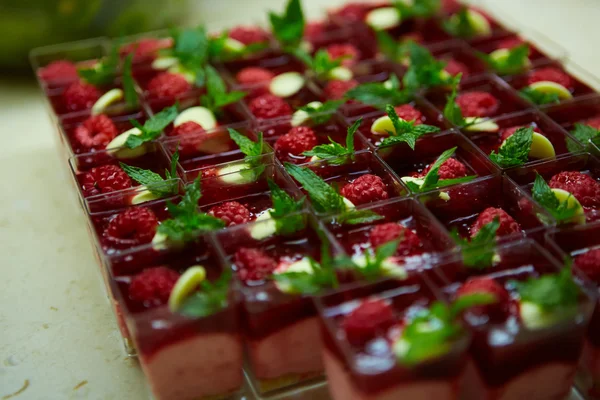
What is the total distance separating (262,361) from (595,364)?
675 mm

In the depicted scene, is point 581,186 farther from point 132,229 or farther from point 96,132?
point 96,132

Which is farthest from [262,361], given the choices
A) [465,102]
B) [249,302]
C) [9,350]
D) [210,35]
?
[210,35]

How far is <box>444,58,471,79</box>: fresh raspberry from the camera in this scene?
251 centimetres

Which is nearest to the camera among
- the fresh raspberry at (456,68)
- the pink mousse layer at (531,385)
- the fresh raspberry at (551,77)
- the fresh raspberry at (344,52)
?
the pink mousse layer at (531,385)

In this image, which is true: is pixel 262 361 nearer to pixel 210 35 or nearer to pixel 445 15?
pixel 210 35

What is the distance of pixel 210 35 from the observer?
2.82m

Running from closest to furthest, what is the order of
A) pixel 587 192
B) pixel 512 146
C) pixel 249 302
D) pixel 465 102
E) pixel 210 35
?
pixel 249 302
pixel 587 192
pixel 512 146
pixel 465 102
pixel 210 35

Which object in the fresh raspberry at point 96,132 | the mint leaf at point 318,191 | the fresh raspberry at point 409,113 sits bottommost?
the mint leaf at point 318,191

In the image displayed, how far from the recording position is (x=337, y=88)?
2.38 meters

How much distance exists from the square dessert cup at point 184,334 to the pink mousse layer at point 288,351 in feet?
0.13

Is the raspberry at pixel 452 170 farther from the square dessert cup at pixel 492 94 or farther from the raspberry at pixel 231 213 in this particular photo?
the raspberry at pixel 231 213

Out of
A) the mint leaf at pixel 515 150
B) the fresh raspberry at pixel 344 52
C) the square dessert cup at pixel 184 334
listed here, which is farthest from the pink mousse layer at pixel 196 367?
the fresh raspberry at pixel 344 52

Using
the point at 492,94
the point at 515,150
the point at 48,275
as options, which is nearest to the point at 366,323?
the point at 515,150

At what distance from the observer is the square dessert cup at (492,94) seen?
2287mm
